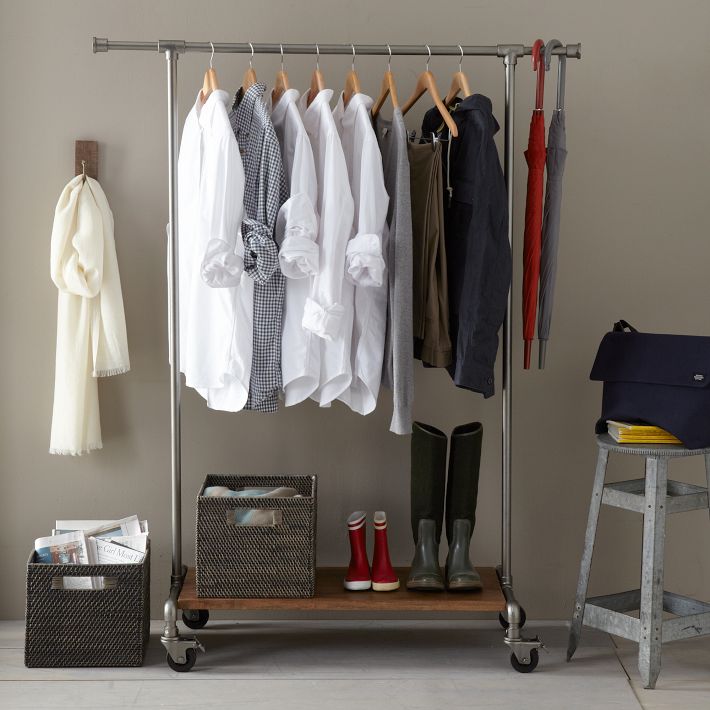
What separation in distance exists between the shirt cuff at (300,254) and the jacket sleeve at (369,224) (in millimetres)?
94

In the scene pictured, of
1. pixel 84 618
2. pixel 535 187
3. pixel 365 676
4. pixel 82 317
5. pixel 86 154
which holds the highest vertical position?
pixel 86 154

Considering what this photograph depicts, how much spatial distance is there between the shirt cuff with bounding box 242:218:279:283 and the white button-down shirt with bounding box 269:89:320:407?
Result: 0.03 m

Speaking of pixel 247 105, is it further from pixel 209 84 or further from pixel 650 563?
pixel 650 563

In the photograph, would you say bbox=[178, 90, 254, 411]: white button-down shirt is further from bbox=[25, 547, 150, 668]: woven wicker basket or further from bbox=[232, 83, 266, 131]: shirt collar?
bbox=[25, 547, 150, 668]: woven wicker basket

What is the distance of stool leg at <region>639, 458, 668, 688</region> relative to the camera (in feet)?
7.94

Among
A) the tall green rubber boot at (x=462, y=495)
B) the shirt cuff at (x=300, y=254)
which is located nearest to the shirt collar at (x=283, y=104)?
the shirt cuff at (x=300, y=254)

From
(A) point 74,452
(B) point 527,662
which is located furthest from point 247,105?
(B) point 527,662

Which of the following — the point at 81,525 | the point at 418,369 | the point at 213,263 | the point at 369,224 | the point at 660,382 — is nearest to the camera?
the point at 213,263

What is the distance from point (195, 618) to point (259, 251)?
3.91 ft

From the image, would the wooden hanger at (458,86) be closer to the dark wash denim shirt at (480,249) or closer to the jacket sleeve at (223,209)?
the dark wash denim shirt at (480,249)

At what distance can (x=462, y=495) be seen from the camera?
2.69 meters

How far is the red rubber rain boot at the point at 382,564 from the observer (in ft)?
8.55

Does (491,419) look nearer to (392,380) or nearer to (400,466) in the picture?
(400,466)

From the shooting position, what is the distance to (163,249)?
9.44ft
